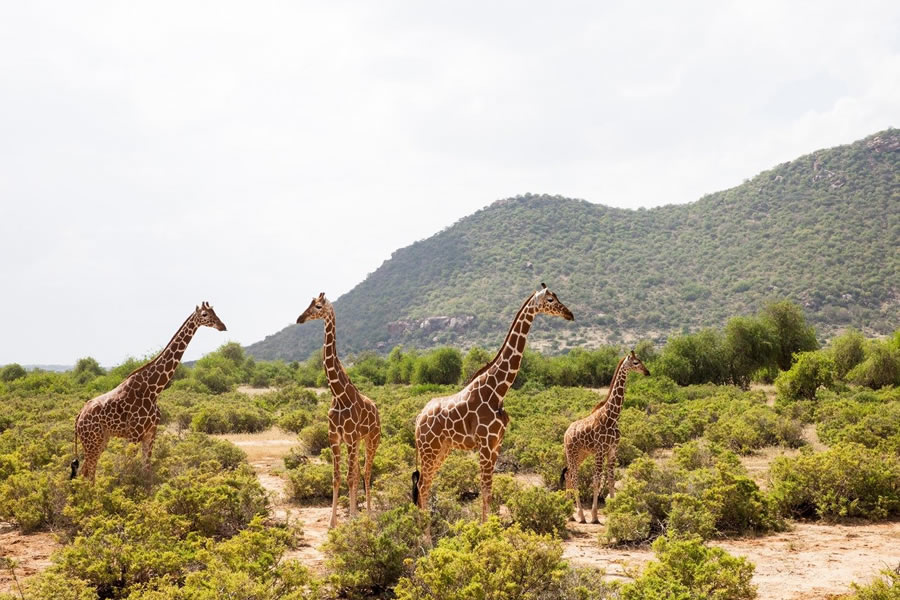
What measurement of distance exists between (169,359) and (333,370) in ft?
10.7

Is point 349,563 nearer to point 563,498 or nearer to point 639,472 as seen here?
point 563,498

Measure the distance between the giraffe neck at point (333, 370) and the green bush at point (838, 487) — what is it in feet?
23.6

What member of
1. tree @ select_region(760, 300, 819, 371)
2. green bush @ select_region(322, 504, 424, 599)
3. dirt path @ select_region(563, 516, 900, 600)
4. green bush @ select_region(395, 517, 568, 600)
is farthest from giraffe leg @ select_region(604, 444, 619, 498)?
tree @ select_region(760, 300, 819, 371)

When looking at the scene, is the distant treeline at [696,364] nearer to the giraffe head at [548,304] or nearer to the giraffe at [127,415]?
the giraffe at [127,415]

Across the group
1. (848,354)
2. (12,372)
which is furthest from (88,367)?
(848,354)

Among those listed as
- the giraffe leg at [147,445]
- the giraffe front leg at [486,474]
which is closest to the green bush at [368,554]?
the giraffe front leg at [486,474]

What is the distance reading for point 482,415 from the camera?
314 inches

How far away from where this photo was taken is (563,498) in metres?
9.48

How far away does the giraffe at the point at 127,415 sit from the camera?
32.7ft

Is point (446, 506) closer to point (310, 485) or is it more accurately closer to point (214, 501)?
point (214, 501)

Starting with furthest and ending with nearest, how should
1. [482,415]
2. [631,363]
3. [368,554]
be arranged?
[631,363] < [482,415] < [368,554]

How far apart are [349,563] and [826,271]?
228 ft

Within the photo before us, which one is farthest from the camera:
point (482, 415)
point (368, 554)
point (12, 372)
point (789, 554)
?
point (12, 372)

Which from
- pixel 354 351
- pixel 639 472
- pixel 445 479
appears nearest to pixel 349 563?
pixel 445 479
